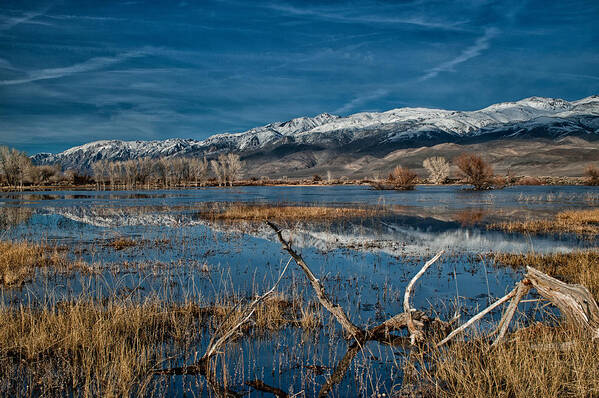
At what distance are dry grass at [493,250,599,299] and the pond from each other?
2.95ft

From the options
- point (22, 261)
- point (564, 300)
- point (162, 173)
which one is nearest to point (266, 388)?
point (564, 300)

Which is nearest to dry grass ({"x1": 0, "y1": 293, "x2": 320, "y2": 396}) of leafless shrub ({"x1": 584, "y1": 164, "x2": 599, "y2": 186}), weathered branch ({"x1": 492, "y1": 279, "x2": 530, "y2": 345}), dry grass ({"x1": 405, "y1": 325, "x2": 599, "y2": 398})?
dry grass ({"x1": 405, "y1": 325, "x2": 599, "y2": 398})

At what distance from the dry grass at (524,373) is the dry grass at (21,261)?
11.8m

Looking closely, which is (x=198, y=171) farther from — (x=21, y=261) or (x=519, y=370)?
(x=519, y=370)

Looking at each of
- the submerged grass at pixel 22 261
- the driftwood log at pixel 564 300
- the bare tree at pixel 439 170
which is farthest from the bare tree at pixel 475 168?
the driftwood log at pixel 564 300

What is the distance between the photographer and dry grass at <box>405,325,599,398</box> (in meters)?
4.44

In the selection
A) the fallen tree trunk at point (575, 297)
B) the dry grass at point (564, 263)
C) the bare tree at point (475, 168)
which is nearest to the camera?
the fallen tree trunk at point (575, 297)

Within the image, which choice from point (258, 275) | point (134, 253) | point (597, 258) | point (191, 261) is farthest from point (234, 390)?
point (597, 258)

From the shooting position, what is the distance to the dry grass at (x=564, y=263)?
10645 millimetres

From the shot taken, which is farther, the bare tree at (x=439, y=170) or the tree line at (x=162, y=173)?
the tree line at (x=162, y=173)

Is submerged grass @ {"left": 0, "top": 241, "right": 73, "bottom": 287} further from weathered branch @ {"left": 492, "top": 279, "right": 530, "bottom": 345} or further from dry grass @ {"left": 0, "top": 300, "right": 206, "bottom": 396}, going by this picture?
weathered branch @ {"left": 492, "top": 279, "right": 530, "bottom": 345}

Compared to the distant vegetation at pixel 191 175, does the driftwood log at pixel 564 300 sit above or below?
below

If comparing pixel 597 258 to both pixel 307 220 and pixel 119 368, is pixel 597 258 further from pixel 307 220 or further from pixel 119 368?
pixel 307 220

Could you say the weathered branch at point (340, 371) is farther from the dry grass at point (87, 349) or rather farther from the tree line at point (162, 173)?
the tree line at point (162, 173)
